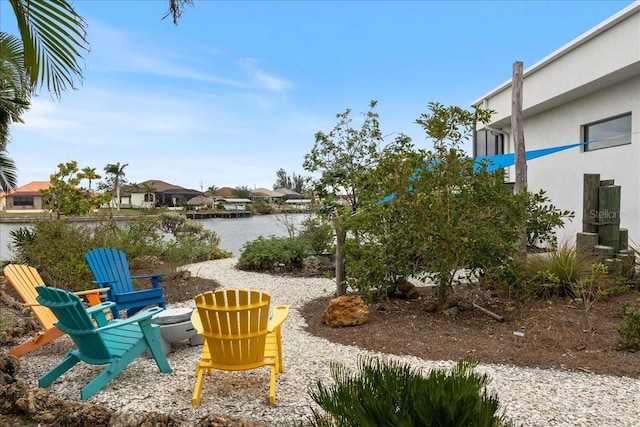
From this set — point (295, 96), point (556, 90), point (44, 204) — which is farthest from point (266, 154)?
point (556, 90)

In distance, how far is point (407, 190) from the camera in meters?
5.22

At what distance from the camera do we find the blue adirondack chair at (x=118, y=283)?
214 inches

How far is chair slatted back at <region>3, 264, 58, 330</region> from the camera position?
13.9 ft

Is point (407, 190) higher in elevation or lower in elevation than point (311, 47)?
lower

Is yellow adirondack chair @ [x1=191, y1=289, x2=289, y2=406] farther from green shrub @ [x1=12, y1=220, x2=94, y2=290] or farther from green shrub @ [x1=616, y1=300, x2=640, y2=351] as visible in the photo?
green shrub @ [x1=12, y1=220, x2=94, y2=290]

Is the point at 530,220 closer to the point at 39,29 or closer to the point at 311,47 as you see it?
the point at 39,29

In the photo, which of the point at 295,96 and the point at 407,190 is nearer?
the point at 407,190

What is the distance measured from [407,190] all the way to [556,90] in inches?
271

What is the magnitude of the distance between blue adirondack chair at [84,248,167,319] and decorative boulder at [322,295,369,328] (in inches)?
82.3

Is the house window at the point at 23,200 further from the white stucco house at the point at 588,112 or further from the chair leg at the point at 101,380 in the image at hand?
the chair leg at the point at 101,380

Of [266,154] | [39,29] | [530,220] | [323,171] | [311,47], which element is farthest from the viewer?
[266,154]

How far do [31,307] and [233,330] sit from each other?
229cm

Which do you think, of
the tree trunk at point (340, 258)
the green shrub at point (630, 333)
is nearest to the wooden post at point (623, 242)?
the green shrub at point (630, 333)

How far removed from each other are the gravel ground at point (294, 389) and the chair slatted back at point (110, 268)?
4.60 feet
